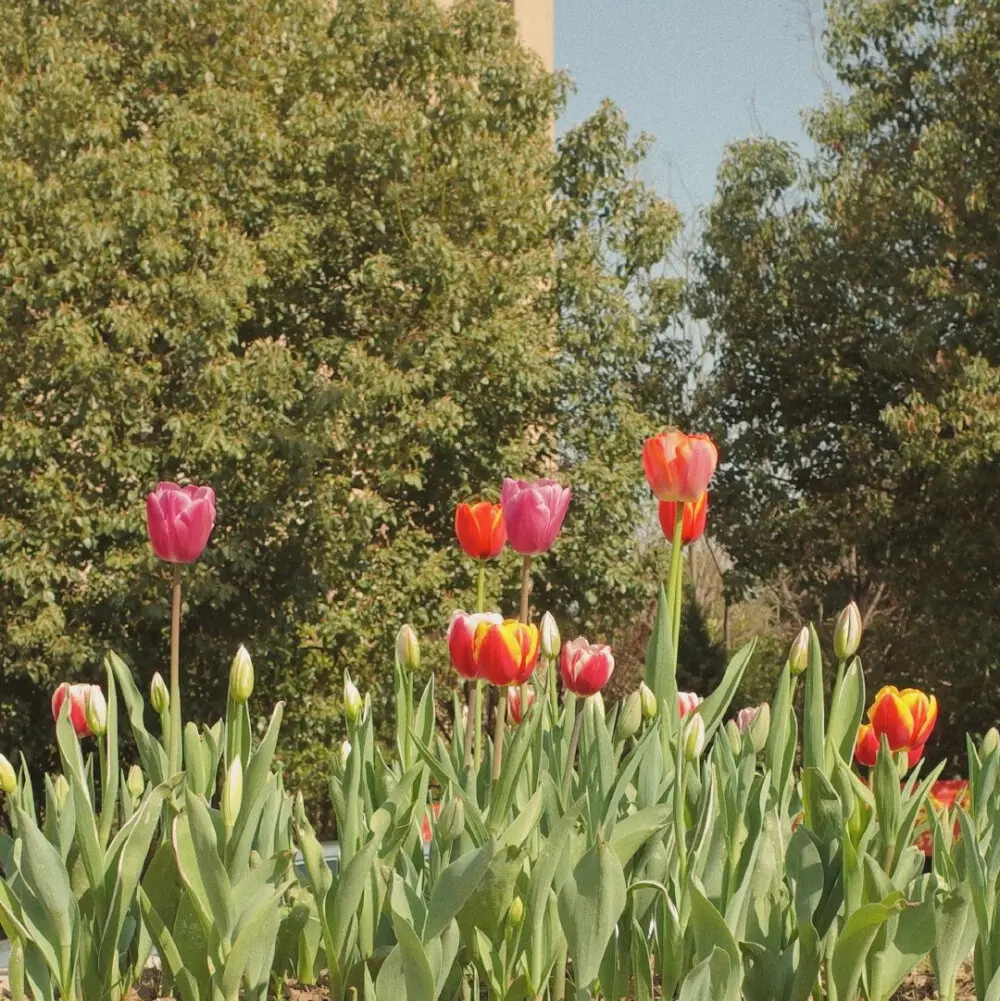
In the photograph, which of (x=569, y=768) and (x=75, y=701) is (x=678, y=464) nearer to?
(x=569, y=768)

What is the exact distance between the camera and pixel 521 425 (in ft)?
34.2

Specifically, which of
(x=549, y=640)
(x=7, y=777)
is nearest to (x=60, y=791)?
(x=7, y=777)

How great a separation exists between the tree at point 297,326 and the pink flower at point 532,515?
6834 millimetres

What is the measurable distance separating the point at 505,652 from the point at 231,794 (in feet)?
1.46

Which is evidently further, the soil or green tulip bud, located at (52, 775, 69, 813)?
the soil

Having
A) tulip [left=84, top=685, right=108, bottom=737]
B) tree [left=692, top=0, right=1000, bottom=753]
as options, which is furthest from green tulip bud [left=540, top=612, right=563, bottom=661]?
tree [left=692, top=0, right=1000, bottom=753]

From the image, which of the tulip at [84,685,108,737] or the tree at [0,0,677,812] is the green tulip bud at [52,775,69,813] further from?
the tree at [0,0,677,812]

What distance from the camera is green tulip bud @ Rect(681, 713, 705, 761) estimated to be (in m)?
1.94

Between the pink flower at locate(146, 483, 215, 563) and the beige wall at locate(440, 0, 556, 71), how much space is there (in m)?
12.1

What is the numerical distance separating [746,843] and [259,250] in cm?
862

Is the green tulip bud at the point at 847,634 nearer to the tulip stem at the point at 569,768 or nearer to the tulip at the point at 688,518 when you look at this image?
the tulip at the point at 688,518

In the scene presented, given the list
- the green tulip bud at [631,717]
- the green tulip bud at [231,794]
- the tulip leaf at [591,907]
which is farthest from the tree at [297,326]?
the tulip leaf at [591,907]

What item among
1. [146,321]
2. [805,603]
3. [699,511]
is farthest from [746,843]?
[805,603]

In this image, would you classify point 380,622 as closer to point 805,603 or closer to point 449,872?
point 805,603
